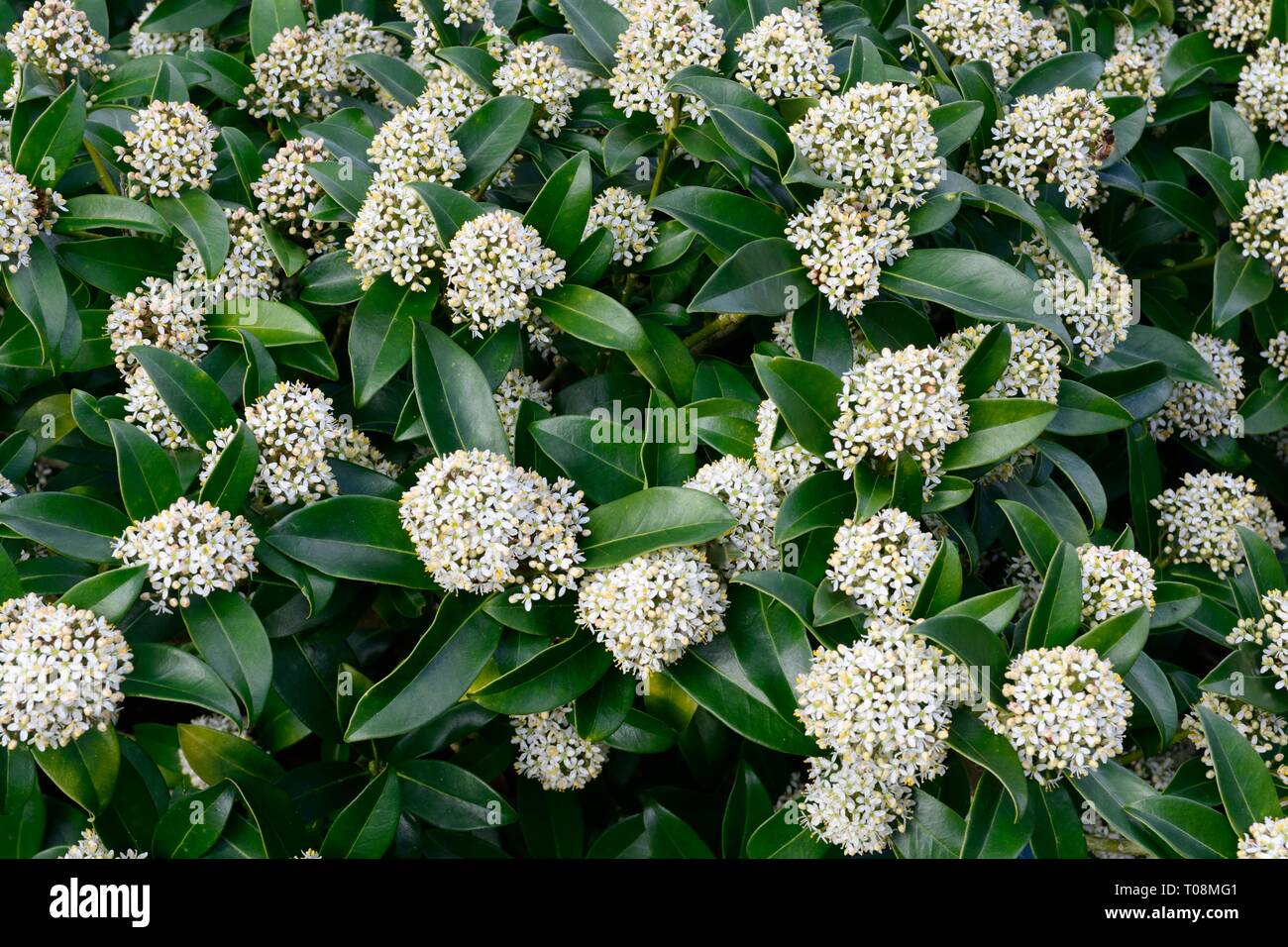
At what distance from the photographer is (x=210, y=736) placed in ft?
11.0

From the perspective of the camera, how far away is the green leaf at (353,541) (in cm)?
305

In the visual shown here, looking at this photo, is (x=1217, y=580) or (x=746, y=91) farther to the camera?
(x=1217, y=580)

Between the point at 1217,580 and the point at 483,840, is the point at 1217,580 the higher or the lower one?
the higher one

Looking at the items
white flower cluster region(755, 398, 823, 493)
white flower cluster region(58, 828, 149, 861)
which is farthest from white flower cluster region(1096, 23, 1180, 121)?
white flower cluster region(58, 828, 149, 861)

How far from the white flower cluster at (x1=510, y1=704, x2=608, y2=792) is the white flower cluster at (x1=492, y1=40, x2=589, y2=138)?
194 cm

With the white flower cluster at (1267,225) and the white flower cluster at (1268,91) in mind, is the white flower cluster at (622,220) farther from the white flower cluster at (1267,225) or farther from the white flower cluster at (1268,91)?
the white flower cluster at (1268,91)

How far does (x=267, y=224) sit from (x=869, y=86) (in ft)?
6.27

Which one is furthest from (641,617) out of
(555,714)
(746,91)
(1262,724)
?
(1262,724)

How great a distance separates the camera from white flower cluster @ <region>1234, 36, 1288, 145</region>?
4492mm

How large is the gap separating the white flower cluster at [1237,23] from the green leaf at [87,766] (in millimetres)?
4736

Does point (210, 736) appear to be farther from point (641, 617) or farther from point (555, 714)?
point (641, 617)

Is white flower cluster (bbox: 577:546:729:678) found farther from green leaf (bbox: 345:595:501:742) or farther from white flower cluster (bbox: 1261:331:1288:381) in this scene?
white flower cluster (bbox: 1261:331:1288:381)

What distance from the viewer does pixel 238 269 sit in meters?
3.68

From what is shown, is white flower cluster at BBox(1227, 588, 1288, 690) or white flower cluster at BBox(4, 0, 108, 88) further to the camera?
white flower cluster at BBox(4, 0, 108, 88)
